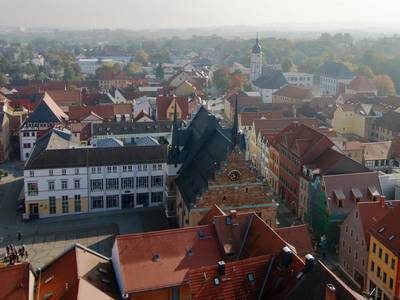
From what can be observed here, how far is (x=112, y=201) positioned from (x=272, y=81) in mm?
101491

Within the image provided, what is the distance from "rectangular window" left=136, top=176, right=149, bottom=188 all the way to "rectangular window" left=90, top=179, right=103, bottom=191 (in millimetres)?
5390

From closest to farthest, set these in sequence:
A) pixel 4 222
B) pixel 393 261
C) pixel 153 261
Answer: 1. pixel 153 261
2. pixel 393 261
3. pixel 4 222

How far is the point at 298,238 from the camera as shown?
1923 inches

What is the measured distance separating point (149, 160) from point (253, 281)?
39.4m

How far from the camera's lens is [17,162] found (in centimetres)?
10306

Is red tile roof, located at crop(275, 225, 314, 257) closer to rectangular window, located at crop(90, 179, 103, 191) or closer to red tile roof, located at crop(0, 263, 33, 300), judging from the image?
red tile roof, located at crop(0, 263, 33, 300)

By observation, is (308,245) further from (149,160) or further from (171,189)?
(149,160)

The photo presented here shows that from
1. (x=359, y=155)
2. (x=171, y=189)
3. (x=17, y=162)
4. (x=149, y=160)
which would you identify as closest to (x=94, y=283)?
(x=171, y=189)

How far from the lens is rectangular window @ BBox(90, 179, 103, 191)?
75.0 meters

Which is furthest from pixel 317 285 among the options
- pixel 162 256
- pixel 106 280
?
pixel 106 280

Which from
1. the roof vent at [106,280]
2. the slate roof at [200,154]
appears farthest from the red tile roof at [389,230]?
the roof vent at [106,280]

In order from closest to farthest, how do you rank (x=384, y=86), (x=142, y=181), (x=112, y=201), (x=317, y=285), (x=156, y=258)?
(x=317, y=285)
(x=156, y=258)
(x=112, y=201)
(x=142, y=181)
(x=384, y=86)

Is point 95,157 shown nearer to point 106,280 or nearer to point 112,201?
point 112,201

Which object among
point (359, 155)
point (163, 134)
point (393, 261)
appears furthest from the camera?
point (163, 134)
